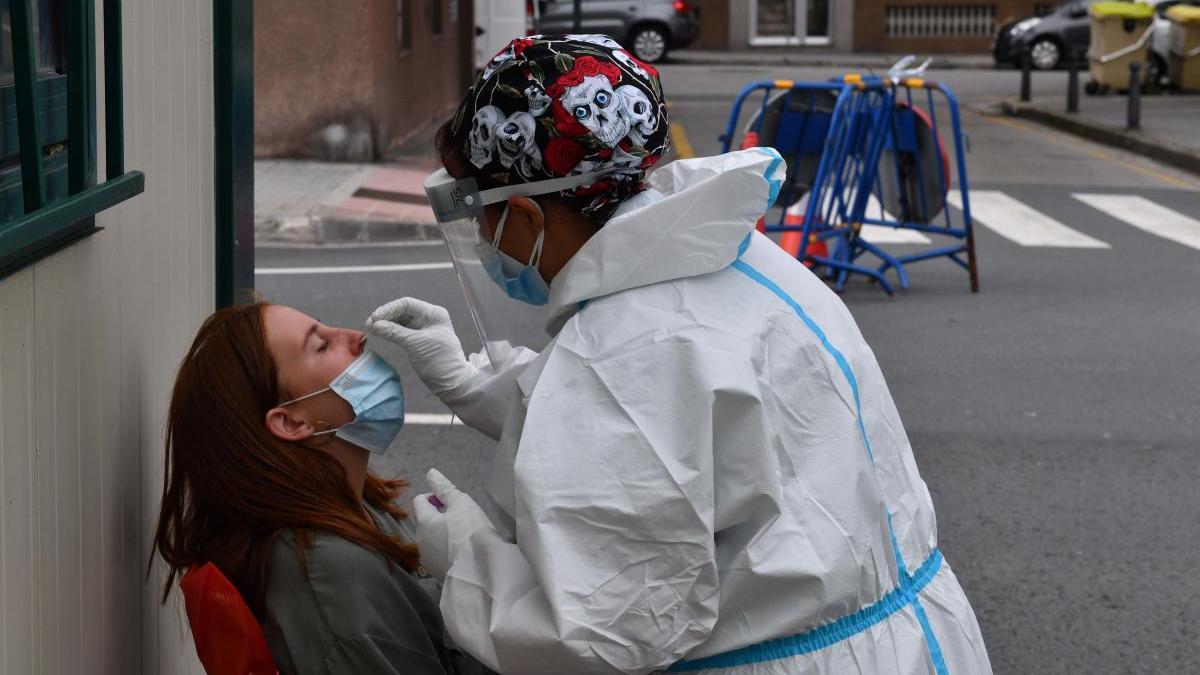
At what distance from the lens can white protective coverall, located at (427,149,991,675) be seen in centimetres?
186

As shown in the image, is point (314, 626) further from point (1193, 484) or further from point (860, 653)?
point (1193, 484)

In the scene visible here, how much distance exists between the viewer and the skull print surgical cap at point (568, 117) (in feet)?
6.49

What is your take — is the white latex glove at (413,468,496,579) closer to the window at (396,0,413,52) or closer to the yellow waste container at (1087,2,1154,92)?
the window at (396,0,413,52)

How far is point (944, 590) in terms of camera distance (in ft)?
7.18

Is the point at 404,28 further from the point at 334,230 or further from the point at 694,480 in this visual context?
the point at 694,480

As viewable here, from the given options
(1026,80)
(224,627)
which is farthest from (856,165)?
(1026,80)

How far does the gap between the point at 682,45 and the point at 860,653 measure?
29.5 m

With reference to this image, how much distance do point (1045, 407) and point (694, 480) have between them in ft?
17.8

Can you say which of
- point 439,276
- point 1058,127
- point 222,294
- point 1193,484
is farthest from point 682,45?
point 222,294

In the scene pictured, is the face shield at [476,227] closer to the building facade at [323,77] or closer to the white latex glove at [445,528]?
the white latex glove at [445,528]

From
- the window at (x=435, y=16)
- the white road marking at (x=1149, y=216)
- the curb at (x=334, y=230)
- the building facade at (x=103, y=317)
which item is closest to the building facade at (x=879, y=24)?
the window at (x=435, y=16)

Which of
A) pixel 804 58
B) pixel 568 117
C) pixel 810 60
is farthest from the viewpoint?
pixel 804 58

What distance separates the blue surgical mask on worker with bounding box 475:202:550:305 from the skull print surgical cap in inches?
4.2

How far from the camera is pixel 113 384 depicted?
2434 mm
